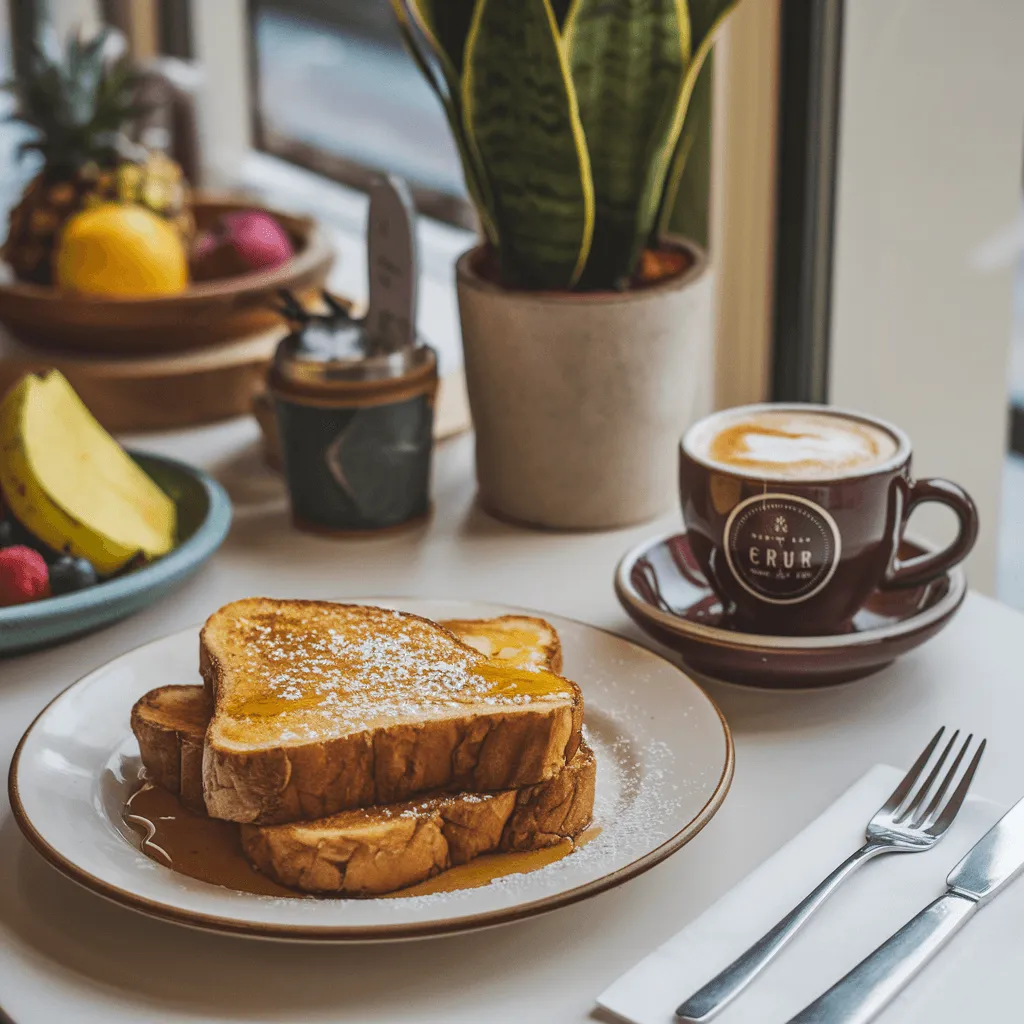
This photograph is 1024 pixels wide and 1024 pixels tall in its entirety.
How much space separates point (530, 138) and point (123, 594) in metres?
0.40

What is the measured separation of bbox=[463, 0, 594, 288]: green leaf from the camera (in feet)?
2.88

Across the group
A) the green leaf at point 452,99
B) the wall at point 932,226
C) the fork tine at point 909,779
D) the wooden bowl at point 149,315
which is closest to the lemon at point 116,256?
the wooden bowl at point 149,315

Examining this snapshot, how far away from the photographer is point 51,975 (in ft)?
1.90

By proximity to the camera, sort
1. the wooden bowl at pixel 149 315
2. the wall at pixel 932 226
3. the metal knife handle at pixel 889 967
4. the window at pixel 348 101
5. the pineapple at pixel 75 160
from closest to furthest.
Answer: the metal knife handle at pixel 889 967, the wall at pixel 932 226, the wooden bowl at pixel 149 315, the pineapple at pixel 75 160, the window at pixel 348 101

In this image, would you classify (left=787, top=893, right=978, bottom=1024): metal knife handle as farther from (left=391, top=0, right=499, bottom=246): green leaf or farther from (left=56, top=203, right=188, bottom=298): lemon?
(left=56, top=203, right=188, bottom=298): lemon

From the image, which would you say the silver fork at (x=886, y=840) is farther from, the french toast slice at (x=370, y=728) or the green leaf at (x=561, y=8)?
the green leaf at (x=561, y=8)

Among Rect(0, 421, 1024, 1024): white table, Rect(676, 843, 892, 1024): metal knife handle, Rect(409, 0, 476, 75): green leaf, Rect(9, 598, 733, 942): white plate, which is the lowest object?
Rect(0, 421, 1024, 1024): white table

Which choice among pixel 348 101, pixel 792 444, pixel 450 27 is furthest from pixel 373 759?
pixel 348 101

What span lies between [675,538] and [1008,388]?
19.5 inches

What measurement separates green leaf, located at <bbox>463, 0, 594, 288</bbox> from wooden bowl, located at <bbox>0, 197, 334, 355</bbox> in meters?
0.34

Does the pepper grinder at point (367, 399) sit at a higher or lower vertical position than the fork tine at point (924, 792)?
higher

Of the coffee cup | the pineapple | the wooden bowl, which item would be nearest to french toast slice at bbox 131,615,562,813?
the coffee cup

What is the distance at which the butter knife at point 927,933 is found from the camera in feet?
1.75

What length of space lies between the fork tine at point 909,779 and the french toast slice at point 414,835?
0.15 metres
